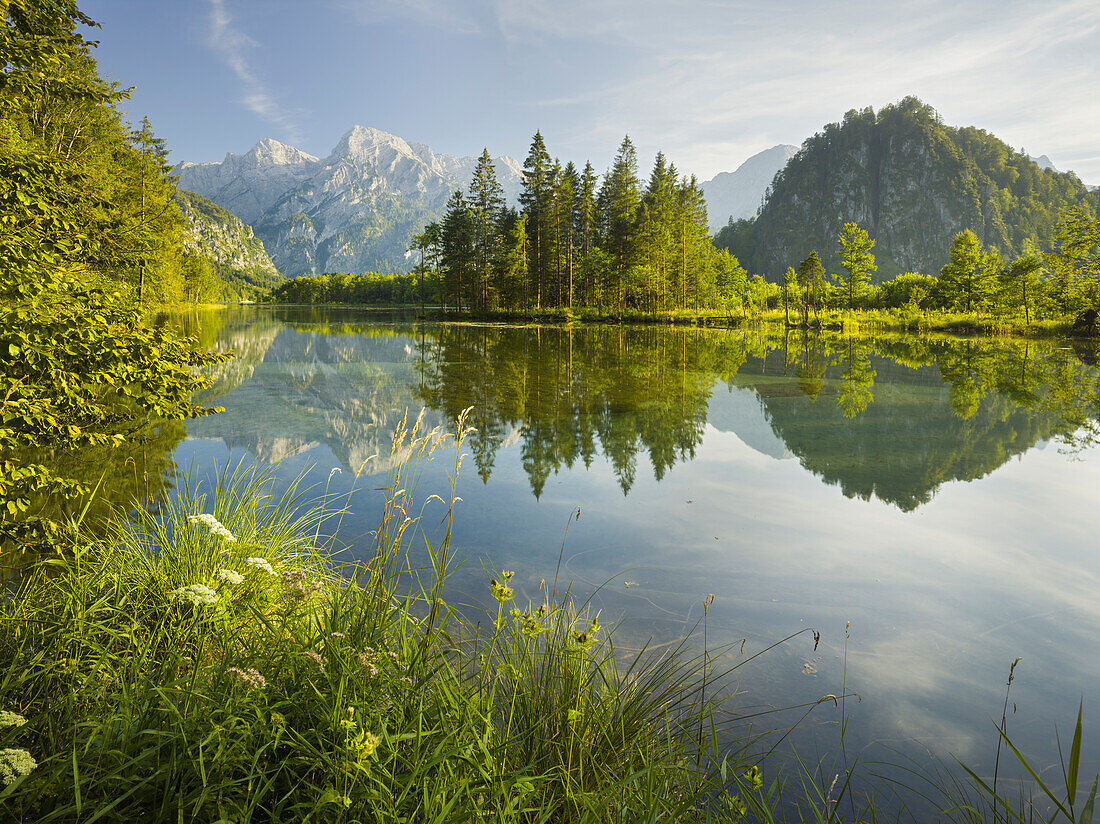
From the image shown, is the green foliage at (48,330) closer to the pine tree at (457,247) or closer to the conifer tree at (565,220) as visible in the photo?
the conifer tree at (565,220)

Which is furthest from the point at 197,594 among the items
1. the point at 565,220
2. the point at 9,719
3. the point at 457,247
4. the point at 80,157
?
the point at 457,247

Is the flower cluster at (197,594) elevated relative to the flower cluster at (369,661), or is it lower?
elevated

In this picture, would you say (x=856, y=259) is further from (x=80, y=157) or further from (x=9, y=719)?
(x=9, y=719)

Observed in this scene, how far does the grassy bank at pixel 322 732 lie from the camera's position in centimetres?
177

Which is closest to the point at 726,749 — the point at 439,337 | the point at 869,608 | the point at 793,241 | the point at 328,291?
the point at 869,608

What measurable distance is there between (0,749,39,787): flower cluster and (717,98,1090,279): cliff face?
17530 cm

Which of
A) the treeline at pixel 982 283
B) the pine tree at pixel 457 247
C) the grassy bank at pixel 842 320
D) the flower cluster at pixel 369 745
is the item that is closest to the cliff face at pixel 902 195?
the treeline at pixel 982 283

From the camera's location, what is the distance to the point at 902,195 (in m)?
168

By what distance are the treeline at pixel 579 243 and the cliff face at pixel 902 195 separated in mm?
118576

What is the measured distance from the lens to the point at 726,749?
2.77 m

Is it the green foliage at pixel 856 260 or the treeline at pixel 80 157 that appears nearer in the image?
the treeline at pixel 80 157

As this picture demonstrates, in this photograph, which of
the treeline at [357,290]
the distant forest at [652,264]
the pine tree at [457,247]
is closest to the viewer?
the distant forest at [652,264]

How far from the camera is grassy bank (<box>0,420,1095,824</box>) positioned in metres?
1.77

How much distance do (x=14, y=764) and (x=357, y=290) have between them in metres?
139
